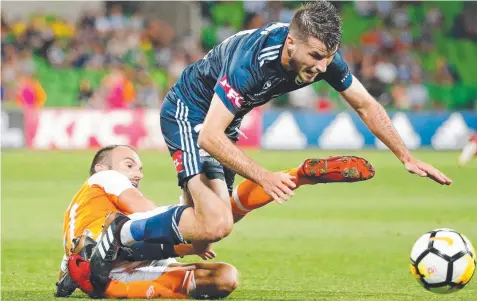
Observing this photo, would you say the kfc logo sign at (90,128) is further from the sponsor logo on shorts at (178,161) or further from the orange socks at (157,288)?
the orange socks at (157,288)

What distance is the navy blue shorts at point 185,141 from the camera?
675cm

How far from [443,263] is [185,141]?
191cm

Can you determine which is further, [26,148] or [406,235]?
[26,148]

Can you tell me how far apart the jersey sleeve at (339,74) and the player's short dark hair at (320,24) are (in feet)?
1.86

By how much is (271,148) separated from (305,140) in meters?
0.84

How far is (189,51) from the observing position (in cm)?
2606

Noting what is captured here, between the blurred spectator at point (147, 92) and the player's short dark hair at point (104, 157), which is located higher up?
the player's short dark hair at point (104, 157)

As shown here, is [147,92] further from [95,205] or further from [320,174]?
[320,174]

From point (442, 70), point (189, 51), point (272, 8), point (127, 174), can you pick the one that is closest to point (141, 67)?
point (189, 51)

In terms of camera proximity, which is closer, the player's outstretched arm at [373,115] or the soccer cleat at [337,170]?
the soccer cleat at [337,170]

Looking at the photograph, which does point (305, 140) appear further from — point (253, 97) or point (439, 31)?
point (253, 97)

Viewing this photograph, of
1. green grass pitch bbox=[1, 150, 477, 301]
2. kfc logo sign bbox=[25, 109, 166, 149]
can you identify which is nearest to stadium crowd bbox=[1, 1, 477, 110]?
kfc logo sign bbox=[25, 109, 166, 149]

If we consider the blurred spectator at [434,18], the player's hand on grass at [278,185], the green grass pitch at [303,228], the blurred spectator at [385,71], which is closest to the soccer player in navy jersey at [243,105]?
the player's hand on grass at [278,185]

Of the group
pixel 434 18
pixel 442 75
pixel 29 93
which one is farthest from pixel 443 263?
pixel 434 18
